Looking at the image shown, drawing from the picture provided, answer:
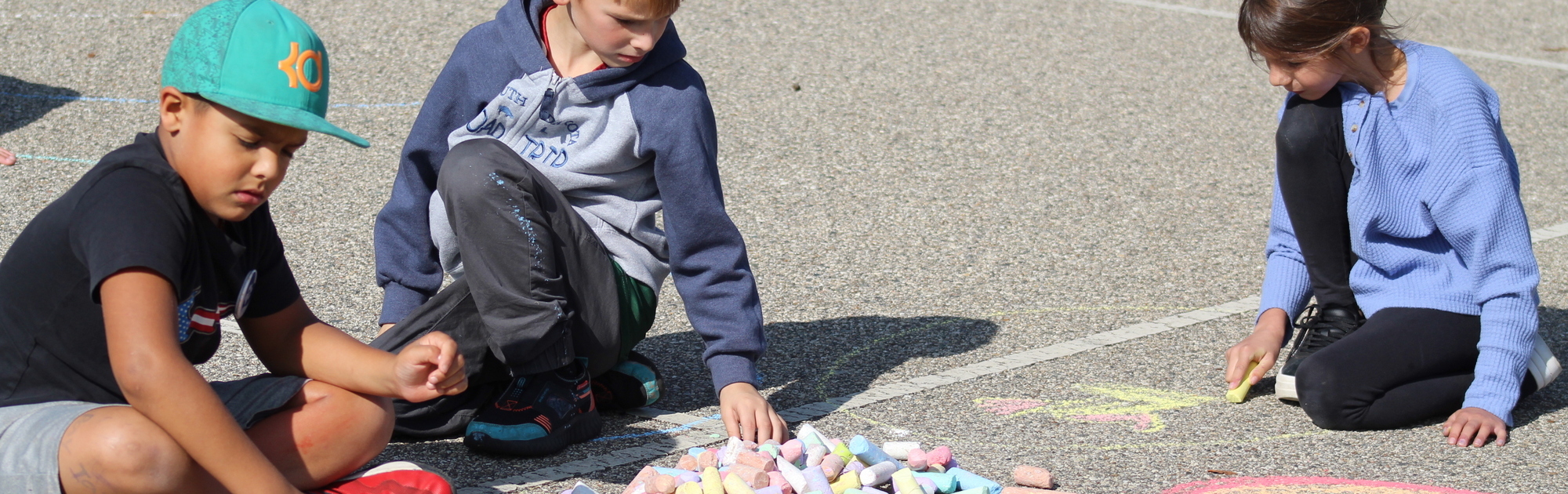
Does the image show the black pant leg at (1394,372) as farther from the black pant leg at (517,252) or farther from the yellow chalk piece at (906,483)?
the black pant leg at (517,252)

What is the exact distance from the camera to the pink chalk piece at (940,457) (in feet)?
7.68

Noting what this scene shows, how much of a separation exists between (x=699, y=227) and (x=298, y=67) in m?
0.92

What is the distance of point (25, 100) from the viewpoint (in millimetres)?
5004

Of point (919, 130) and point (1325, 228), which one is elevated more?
point (1325, 228)

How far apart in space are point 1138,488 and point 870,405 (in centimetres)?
64

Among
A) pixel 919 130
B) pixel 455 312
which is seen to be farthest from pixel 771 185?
pixel 455 312

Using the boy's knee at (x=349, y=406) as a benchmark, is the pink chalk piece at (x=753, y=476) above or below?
below

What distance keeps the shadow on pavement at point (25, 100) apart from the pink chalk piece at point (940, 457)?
153 inches

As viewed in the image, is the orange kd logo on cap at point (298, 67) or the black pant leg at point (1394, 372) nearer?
the orange kd logo on cap at point (298, 67)

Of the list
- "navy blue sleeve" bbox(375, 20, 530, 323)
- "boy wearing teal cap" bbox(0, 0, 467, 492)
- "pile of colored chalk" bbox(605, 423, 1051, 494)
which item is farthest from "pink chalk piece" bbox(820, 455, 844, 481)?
"navy blue sleeve" bbox(375, 20, 530, 323)

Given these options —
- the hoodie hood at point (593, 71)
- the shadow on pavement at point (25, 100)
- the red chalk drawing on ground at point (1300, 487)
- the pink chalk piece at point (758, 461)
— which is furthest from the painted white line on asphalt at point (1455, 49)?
the pink chalk piece at point (758, 461)

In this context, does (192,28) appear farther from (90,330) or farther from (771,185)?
(771,185)

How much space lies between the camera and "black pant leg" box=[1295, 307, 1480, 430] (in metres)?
2.65

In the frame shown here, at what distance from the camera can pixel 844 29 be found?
22.0ft
